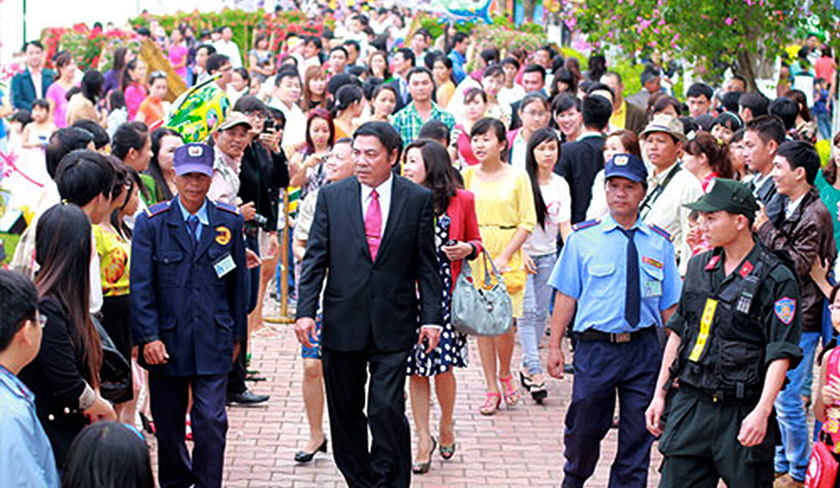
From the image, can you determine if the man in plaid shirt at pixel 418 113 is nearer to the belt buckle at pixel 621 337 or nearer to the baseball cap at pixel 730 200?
the belt buckle at pixel 621 337

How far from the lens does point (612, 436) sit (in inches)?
331

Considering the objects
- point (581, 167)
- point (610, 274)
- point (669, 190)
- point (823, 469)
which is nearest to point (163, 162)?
point (610, 274)

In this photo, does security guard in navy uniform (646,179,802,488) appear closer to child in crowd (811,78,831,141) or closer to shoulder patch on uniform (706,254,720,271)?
shoulder patch on uniform (706,254,720,271)

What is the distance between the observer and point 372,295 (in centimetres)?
637

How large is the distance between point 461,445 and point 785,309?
3273 mm

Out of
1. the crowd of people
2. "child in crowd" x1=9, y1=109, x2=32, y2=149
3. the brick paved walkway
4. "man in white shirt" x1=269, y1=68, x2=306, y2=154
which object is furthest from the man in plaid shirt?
"child in crowd" x1=9, y1=109, x2=32, y2=149

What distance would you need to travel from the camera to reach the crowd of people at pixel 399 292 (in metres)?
5.19

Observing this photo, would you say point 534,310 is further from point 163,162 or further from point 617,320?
point 163,162

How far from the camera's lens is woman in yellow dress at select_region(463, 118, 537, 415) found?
8625mm

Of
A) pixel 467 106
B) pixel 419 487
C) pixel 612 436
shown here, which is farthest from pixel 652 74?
pixel 419 487

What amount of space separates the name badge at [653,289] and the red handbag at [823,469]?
4.20 ft

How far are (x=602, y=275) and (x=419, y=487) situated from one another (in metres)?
1.84

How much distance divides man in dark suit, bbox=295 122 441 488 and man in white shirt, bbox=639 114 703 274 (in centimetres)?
224

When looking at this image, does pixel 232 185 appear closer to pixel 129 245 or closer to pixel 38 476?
pixel 129 245
